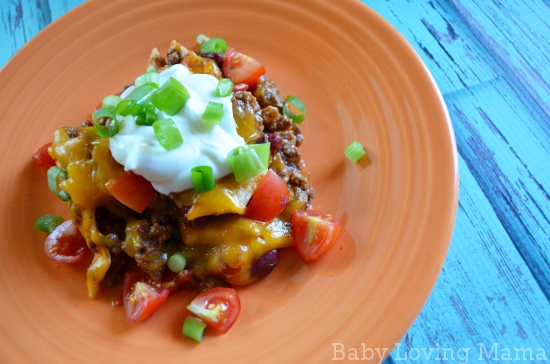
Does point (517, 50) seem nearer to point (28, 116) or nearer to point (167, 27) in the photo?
point (167, 27)

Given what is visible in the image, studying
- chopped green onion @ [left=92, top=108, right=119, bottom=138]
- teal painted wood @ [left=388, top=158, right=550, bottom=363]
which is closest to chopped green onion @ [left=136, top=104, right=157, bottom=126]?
chopped green onion @ [left=92, top=108, right=119, bottom=138]

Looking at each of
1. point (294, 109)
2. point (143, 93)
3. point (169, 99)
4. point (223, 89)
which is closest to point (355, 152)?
point (294, 109)

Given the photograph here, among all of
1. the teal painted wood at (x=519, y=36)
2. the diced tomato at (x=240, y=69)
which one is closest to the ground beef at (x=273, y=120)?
the diced tomato at (x=240, y=69)

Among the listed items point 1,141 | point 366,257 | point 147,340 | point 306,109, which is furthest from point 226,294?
point 1,141

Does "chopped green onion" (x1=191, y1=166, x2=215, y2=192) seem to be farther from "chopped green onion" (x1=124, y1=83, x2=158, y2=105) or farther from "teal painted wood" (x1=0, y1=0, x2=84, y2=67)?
"teal painted wood" (x1=0, y1=0, x2=84, y2=67)

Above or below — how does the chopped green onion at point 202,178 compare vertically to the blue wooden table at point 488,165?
above

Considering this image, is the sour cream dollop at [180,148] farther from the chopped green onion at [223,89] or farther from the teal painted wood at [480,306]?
the teal painted wood at [480,306]

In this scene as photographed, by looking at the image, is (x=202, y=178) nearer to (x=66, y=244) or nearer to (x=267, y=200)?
(x=267, y=200)
